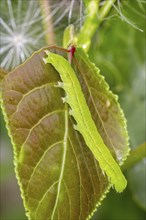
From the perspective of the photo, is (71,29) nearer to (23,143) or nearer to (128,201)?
(23,143)

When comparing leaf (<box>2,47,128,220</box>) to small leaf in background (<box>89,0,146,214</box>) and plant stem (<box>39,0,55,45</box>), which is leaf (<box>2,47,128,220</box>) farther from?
small leaf in background (<box>89,0,146,214</box>)

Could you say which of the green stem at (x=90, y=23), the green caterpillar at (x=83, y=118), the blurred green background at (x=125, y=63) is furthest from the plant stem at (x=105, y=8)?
the green caterpillar at (x=83, y=118)

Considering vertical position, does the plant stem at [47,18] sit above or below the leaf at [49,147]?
above

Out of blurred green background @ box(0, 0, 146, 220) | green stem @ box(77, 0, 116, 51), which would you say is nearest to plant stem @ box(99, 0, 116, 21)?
green stem @ box(77, 0, 116, 51)

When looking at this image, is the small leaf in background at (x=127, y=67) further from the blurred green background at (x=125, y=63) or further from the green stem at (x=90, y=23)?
the green stem at (x=90, y=23)

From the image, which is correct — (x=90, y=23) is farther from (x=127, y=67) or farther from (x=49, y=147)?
(x=127, y=67)
